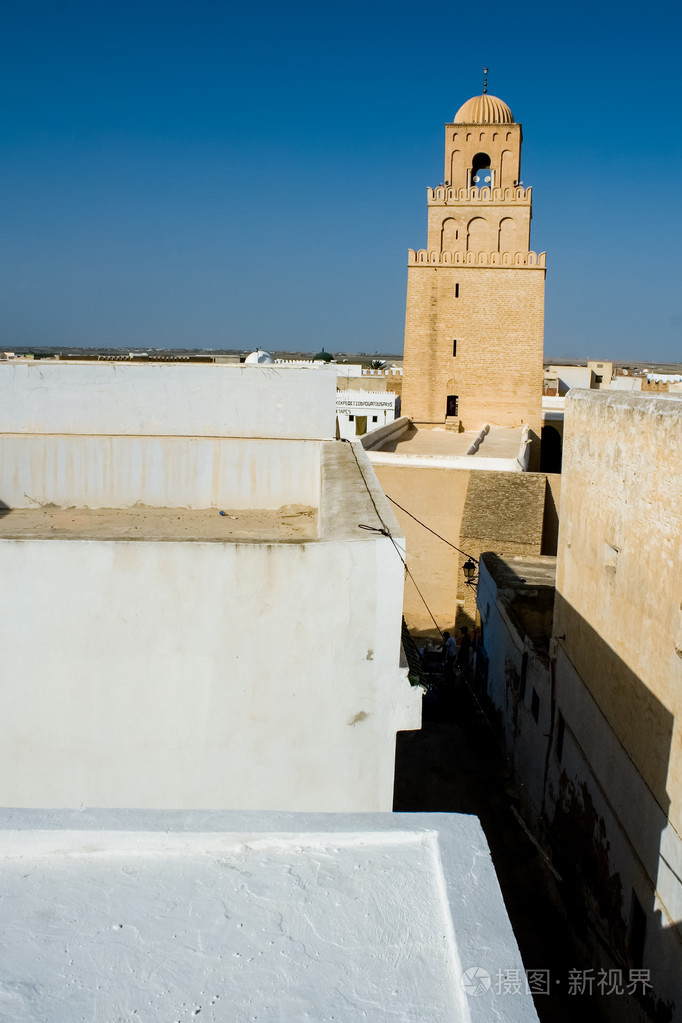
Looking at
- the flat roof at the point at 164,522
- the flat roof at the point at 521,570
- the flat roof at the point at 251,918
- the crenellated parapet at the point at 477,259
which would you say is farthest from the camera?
the crenellated parapet at the point at 477,259

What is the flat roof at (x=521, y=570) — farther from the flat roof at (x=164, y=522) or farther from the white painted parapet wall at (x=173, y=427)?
the flat roof at (x=164, y=522)

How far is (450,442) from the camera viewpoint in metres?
18.4

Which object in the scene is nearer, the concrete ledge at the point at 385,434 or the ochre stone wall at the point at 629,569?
the ochre stone wall at the point at 629,569

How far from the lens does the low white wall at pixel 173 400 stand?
778cm

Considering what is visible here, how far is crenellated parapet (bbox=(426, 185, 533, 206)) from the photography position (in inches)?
858

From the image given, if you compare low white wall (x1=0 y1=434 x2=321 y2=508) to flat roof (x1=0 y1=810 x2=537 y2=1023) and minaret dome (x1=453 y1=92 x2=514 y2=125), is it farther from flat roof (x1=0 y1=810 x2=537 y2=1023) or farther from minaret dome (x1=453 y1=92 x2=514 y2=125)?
minaret dome (x1=453 y1=92 x2=514 y2=125)

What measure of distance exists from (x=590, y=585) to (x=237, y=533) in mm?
2787

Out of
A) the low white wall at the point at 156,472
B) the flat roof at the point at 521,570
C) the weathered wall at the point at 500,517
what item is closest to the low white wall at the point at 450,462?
the weathered wall at the point at 500,517

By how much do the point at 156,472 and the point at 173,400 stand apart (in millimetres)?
802

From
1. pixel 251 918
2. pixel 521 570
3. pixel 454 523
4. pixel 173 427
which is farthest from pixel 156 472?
pixel 454 523

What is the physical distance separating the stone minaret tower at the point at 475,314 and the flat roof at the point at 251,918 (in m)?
19.4

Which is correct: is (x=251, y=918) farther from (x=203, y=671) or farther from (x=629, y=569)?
(x=629, y=569)

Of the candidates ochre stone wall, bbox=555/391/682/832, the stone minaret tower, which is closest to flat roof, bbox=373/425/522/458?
the stone minaret tower

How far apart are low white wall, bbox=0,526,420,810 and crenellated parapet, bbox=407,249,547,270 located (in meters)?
19.1
